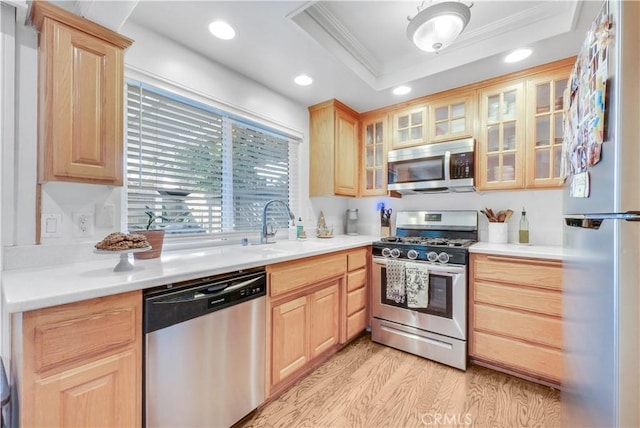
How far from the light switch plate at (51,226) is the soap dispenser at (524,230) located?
10.5ft

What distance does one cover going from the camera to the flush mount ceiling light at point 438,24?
1.37 metres

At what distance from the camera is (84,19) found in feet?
4.12

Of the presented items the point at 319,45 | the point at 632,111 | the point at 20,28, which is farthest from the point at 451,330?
the point at 20,28

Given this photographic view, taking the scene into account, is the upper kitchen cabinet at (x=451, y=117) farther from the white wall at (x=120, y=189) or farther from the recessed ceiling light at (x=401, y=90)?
the white wall at (x=120, y=189)

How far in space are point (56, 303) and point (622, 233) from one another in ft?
5.21

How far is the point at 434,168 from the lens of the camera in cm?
252

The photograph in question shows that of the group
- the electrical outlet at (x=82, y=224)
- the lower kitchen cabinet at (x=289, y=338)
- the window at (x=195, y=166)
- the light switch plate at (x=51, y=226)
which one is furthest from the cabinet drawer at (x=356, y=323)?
Result: the light switch plate at (x=51, y=226)

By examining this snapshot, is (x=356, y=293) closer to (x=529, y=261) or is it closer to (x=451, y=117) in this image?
(x=529, y=261)

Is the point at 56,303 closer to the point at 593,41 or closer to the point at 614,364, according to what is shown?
the point at 614,364

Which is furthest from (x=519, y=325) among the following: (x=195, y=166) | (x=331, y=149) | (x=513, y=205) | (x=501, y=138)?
(x=195, y=166)

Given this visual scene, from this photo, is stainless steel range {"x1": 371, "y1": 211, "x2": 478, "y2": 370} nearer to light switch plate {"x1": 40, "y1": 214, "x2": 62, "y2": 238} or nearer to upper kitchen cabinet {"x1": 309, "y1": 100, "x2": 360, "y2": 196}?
upper kitchen cabinet {"x1": 309, "y1": 100, "x2": 360, "y2": 196}

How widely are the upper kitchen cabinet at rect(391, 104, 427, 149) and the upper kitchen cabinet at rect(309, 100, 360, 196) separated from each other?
481 mm

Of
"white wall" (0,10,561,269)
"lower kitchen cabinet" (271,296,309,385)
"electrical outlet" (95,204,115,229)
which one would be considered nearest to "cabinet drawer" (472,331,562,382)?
"white wall" (0,10,561,269)

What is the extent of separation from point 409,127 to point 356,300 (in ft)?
5.93
